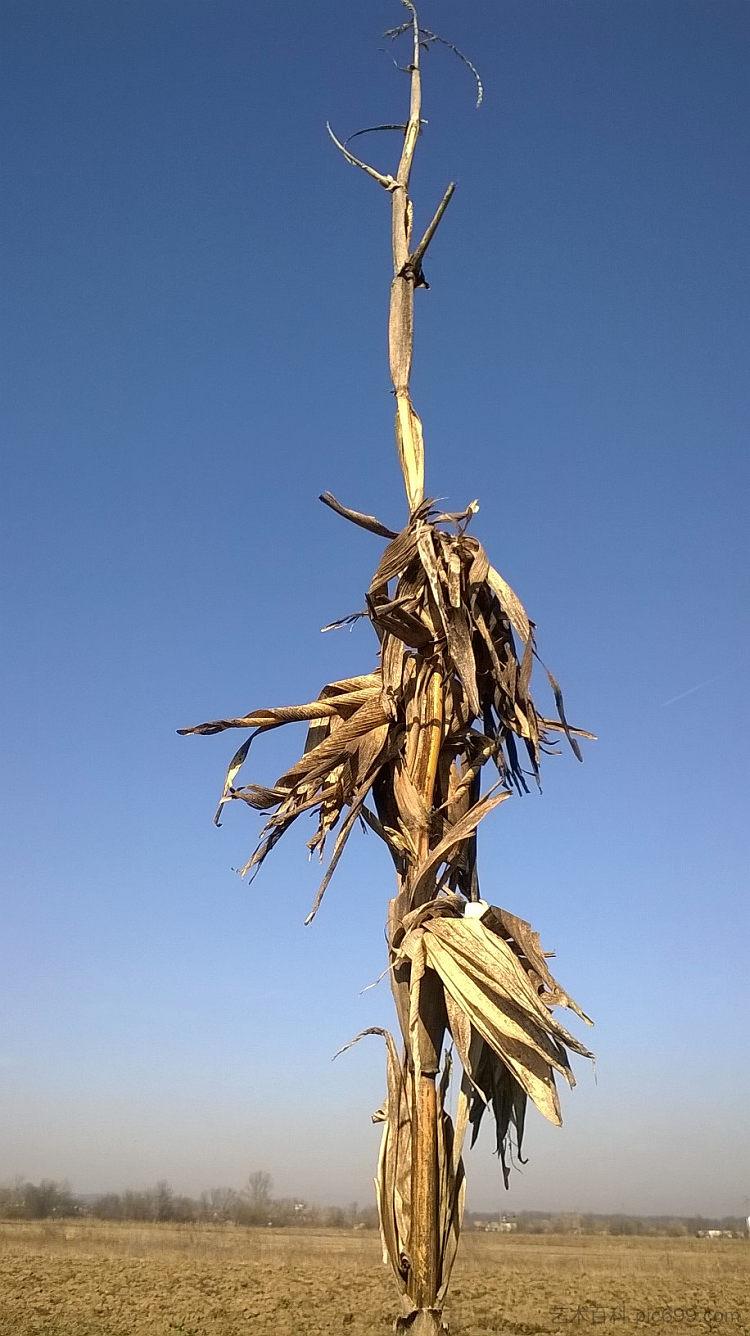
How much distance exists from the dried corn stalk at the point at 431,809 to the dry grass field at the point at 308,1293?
13.8 meters

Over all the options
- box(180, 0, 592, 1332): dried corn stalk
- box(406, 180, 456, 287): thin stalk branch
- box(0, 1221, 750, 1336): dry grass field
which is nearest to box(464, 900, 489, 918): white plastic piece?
box(180, 0, 592, 1332): dried corn stalk

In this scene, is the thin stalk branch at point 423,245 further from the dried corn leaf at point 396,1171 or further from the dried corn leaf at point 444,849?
the dried corn leaf at point 396,1171

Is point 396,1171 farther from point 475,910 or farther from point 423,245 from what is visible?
point 423,245

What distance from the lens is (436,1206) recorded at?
2.74 meters

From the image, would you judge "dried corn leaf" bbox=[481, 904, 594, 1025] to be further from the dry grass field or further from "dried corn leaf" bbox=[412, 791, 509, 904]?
the dry grass field

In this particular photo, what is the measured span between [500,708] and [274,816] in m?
0.93

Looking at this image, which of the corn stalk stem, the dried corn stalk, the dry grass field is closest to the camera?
the dried corn stalk

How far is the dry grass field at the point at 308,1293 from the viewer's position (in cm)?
1886

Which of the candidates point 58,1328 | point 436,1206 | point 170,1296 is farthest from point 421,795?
point 170,1296

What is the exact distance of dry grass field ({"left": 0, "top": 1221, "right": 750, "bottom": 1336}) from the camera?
61.9 feet

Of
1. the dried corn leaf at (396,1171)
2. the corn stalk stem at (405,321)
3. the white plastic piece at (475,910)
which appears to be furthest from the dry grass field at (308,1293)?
the corn stalk stem at (405,321)

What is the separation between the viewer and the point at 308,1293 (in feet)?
75.8

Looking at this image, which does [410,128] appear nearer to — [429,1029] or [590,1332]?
[429,1029]

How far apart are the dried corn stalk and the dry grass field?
1377 cm
